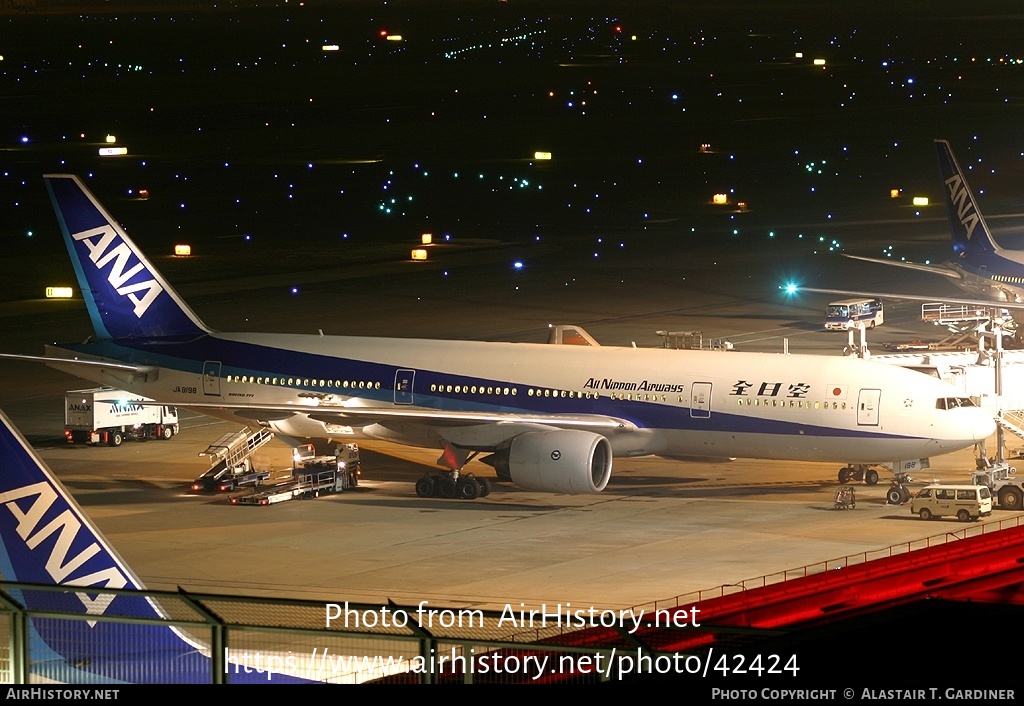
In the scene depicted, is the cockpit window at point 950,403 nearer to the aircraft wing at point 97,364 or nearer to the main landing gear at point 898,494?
the main landing gear at point 898,494

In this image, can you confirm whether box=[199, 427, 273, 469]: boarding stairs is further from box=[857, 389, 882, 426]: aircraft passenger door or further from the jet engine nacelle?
box=[857, 389, 882, 426]: aircraft passenger door

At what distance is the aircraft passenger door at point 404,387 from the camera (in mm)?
46031

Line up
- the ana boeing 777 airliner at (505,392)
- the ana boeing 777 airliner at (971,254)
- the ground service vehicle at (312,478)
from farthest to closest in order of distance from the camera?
1. the ana boeing 777 airliner at (971,254)
2. the ground service vehicle at (312,478)
3. the ana boeing 777 airliner at (505,392)

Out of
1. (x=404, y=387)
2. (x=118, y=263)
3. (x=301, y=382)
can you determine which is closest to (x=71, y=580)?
(x=404, y=387)

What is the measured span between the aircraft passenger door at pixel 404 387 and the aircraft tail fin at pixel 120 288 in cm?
674

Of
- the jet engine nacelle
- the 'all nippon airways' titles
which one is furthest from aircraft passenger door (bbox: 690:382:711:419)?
the jet engine nacelle

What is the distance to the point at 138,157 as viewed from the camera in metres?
142

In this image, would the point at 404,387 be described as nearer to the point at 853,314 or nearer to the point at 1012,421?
the point at 1012,421

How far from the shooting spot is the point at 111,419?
53031 millimetres

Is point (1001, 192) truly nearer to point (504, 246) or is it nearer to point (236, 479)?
point (504, 246)

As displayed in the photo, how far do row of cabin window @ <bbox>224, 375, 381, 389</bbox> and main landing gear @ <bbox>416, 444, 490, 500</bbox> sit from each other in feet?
10.2

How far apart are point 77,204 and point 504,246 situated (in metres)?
54.2

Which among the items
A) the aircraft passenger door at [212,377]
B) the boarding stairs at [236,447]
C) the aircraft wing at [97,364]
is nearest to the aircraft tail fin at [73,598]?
the boarding stairs at [236,447]

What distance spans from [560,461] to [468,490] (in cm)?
319
